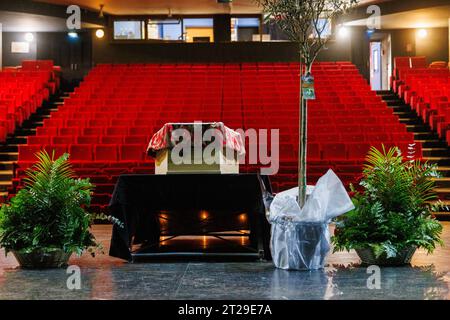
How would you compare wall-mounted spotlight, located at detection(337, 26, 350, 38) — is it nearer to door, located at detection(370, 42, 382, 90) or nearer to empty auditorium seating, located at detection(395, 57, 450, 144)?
empty auditorium seating, located at detection(395, 57, 450, 144)

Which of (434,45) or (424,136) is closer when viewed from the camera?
(424,136)

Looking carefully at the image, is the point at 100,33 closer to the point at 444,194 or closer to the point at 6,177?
the point at 6,177

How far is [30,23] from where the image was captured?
13250 mm

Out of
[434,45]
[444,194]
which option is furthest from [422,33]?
[444,194]

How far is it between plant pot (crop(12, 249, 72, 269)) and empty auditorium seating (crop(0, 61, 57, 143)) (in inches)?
226

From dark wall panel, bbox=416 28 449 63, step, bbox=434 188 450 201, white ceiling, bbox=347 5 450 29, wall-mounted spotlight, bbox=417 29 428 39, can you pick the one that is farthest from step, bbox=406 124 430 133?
wall-mounted spotlight, bbox=417 29 428 39

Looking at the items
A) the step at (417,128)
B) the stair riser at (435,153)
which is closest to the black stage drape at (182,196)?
the stair riser at (435,153)

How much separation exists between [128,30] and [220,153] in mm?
9986

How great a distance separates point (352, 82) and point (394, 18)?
2.54 metres

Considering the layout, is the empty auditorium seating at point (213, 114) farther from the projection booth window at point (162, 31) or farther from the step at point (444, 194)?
the projection booth window at point (162, 31)
